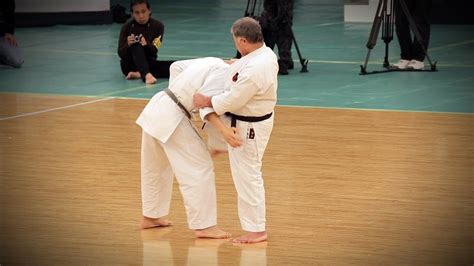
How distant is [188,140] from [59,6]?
12.6 meters

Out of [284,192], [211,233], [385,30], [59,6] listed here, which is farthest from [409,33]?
[59,6]

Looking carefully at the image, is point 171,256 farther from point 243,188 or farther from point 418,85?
point 418,85

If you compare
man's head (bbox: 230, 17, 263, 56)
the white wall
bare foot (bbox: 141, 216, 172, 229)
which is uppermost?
man's head (bbox: 230, 17, 263, 56)

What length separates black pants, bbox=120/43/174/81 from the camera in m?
12.2

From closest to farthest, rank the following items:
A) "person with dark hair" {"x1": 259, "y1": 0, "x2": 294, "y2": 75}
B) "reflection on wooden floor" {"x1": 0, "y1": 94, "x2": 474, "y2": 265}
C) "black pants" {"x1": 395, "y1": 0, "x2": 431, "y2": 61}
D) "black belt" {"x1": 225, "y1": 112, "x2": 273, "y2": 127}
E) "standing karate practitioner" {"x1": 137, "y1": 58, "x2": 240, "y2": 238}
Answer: "reflection on wooden floor" {"x1": 0, "y1": 94, "x2": 474, "y2": 265} → "black belt" {"x1": 225, "y1": 112, "x2": 273, "y2": 127} → "standing karate practitioner" {"x1": 137, "y1": 58, "x2": 240, "y2": 238} → "person with dark hair" {"x1": 259, "y1": 0, "x2": 294, "y2": 75} → "black pants" {"x1": 395, "y1": 0, "x2": 431, "y2": 61}

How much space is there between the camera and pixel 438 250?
241 inches

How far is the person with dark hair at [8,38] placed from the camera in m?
13.0

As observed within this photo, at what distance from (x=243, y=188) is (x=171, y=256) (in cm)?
58

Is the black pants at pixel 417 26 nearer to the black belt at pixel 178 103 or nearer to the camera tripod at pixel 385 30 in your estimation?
the camera tripod at pixel 385 30

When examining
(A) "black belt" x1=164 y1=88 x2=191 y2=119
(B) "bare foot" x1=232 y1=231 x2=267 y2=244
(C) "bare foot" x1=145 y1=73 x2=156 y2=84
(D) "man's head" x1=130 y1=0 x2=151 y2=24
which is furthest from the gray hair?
(C) "bare foot" x1=145 y1=73 x2=156 y2=84

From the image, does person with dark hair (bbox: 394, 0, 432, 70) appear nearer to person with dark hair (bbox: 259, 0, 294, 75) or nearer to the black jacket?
person with dark hair (bbox: 259, 0, 294, 75)

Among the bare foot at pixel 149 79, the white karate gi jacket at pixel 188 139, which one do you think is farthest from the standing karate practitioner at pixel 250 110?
the bare foot at pixel 149 79

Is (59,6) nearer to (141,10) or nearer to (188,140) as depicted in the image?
(141,10)

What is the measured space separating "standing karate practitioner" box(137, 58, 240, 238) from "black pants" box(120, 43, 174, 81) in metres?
5.74
